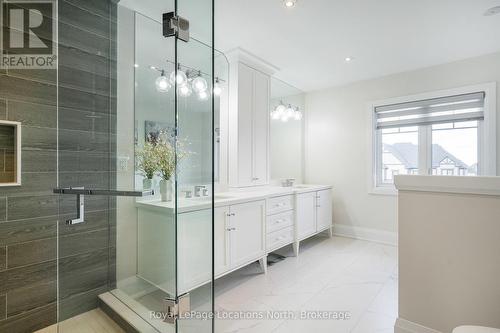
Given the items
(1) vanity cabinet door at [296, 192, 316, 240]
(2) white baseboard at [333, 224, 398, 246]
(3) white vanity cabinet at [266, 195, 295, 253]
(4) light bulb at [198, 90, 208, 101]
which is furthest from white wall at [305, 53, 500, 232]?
(4) light bulb at [198, 90, 208, 101]

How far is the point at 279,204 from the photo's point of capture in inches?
114

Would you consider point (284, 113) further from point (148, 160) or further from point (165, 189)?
point (165, 189)

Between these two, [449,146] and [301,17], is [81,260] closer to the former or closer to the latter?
[301,17]

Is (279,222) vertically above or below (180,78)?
below

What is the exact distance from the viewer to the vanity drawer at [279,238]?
8.99 feet

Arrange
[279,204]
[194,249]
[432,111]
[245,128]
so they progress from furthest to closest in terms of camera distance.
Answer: [432,111] < [245,128] < [279,204] < [194,249]

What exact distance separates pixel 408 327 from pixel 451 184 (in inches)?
37.5

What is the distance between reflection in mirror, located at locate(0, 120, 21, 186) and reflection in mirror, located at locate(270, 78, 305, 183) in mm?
2718

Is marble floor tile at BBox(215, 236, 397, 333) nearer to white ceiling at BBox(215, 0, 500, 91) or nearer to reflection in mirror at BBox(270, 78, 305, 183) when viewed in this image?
reflection in mirror at BBox(270, 78, 305, 183)

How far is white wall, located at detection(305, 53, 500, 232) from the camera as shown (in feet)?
11.0

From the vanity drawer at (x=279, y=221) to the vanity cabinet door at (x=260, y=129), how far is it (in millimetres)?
526

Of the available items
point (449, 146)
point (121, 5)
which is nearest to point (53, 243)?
point (121, 5)

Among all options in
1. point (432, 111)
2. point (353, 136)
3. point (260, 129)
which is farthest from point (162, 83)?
point (432, 111)

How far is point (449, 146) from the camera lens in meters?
3.28
